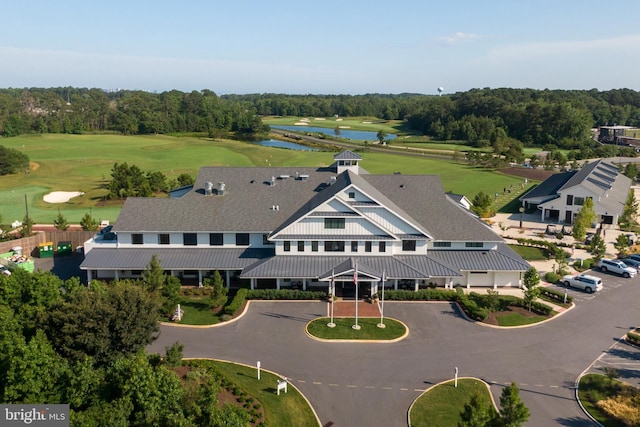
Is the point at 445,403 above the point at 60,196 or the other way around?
the other way around

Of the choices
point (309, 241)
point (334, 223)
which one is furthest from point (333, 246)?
point (309, 241)

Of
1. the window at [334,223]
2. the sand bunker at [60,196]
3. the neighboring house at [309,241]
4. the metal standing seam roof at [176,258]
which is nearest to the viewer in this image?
the neighboring house at [309,241]

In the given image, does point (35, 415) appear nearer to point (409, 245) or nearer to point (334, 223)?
point (334, 223)

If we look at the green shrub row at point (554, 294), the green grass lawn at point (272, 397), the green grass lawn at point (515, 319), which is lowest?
the green grass lawn at point (272, 397)

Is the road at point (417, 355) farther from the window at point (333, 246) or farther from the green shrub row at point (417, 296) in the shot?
the window at point (333, 246)

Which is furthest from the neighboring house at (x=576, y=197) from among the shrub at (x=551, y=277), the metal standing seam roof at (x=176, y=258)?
the metal standing seam roof at (x=176, y=258)

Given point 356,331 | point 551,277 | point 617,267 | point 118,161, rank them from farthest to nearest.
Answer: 1. point 118,161
2. point 617,267
3. point 551,277
4. point 356,331
